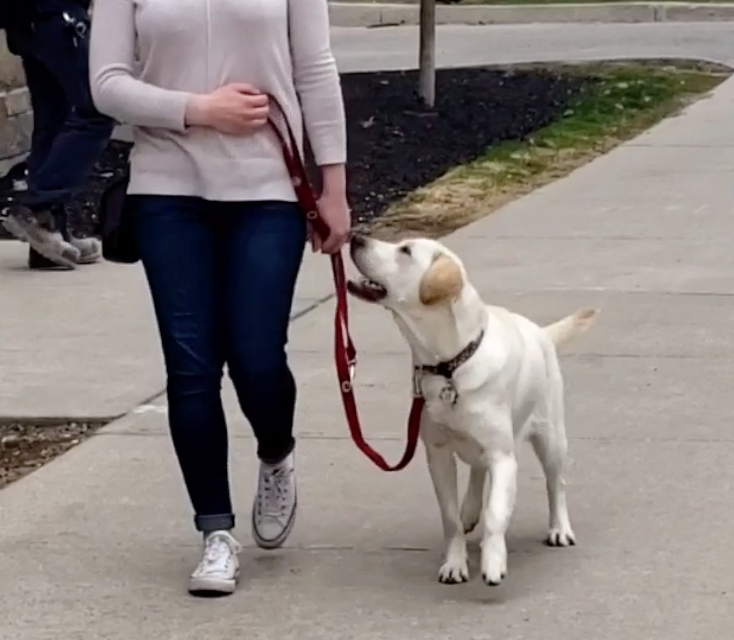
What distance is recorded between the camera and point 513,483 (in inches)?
185

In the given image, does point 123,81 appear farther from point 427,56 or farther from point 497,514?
point 427,56

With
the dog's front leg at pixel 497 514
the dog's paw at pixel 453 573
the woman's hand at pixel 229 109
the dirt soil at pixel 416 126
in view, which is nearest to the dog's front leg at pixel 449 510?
the dog's paw at pixel 453 573

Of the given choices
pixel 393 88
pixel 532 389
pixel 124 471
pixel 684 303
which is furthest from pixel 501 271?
pixel 393 88

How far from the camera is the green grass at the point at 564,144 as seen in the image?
10.6 meters

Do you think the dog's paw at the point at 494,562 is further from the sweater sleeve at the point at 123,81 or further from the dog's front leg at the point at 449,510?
the sweater sleeve at the point at 123,81

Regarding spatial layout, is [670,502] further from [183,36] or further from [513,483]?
[183,36]

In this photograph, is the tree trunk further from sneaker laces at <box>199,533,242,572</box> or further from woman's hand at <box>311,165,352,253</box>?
sneaker laces at <box>199,533,242,572</box>

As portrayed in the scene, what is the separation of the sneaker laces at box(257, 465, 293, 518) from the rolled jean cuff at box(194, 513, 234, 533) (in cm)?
19

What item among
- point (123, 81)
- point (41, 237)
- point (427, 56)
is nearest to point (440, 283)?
point (123, 81)

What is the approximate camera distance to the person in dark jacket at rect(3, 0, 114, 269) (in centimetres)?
860

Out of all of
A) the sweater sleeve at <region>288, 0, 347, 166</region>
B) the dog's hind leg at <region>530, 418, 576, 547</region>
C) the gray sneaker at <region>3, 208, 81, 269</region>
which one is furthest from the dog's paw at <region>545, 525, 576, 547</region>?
the gray sneaker at <region>3, 208, 81, 269</region>

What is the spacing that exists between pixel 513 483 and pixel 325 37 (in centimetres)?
120

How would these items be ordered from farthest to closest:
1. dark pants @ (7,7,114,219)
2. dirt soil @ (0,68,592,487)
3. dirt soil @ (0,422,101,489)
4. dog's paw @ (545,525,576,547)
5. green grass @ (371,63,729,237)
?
1. dirt soil @ (0,68,592,487)
2. green grass @ (371,63,729,237)
3. dark pants @ (7,7,114,219)
4. dirt soil @ (0,422,101,489)
5. dog's paw @ (545,525,576,547)

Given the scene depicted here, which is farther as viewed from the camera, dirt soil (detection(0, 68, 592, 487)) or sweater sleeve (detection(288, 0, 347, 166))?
dirt soil (detection(0, 68, 592, 487))
